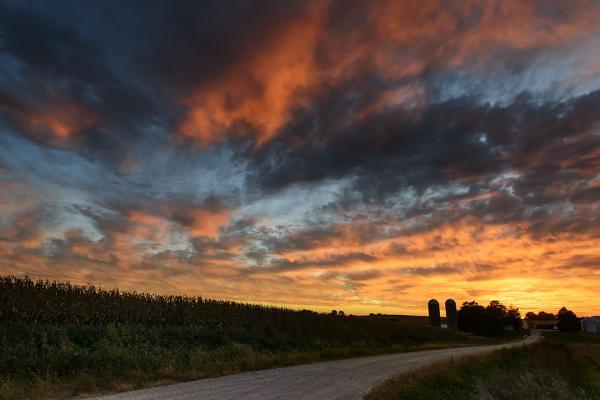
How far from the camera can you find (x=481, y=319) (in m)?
A: 82.9

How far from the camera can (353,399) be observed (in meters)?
14.3

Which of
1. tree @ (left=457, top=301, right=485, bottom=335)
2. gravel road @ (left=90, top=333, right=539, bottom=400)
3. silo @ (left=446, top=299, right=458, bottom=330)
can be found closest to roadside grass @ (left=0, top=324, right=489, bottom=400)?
gravel road @ (left=90, top=333, right=539, bottom=400)

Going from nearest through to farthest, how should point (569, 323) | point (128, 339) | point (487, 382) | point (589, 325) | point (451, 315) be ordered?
point (487, 382) → point (128, 339) → point (451, 315) → point (569, 323) → point (589, 325)

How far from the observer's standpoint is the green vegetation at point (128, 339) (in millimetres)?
16469

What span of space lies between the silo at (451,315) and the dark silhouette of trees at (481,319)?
5.01 m

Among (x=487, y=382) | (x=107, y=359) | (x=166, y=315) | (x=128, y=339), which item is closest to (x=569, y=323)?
(x=487, y=382)

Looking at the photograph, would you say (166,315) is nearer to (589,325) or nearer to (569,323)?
(569,323)

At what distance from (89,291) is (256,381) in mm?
16019

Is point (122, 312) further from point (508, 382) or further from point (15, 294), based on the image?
point (508, 382)

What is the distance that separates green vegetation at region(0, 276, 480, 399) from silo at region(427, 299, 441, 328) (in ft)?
135

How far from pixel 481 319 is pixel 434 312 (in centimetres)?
859

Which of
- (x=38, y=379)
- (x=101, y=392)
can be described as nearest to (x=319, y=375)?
(x=101, y=392)

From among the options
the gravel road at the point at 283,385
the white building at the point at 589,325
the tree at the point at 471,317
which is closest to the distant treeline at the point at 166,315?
the gravel road at the point at 283,385

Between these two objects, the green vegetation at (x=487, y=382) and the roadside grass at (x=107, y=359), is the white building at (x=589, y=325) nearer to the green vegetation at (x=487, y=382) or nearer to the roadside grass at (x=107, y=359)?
the green vegetation at (x=487, y=382)
